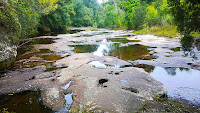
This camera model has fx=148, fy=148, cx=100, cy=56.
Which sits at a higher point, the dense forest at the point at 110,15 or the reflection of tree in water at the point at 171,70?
the dense forest at the point at 110,15

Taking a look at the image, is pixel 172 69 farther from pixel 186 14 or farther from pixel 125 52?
pixel 125 52

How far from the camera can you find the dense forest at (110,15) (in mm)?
4129

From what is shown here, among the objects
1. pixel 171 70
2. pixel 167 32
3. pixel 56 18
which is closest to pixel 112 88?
pixel 171 70

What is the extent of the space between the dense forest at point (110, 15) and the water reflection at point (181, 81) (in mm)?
1559

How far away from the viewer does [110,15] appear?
45.6 meters

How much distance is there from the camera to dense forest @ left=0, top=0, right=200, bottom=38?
413cm

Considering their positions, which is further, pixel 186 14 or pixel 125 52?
pixel 125 52

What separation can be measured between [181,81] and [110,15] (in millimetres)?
42955

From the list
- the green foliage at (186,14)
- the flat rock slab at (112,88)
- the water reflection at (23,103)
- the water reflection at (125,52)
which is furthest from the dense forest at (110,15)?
the water reflection at (23,103)

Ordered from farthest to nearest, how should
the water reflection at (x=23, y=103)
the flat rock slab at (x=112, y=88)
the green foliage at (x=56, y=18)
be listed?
the green foliage at (x=56, y=18) → the water reflection at (x=23, y=103) → the flat rock slab at (x=112, y=88)

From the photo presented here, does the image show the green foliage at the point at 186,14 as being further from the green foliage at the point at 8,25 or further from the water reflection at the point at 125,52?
the green foliage at the point at 8,25

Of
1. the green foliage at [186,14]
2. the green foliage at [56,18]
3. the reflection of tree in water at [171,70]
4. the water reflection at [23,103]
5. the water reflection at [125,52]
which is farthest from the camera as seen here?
the green foliage at [56,18]

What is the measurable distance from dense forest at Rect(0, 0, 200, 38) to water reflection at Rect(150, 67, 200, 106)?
156 cm

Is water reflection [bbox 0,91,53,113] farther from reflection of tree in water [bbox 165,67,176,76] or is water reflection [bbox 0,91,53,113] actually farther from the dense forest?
reflection of tree in water [bbox 165,67,176,76]
